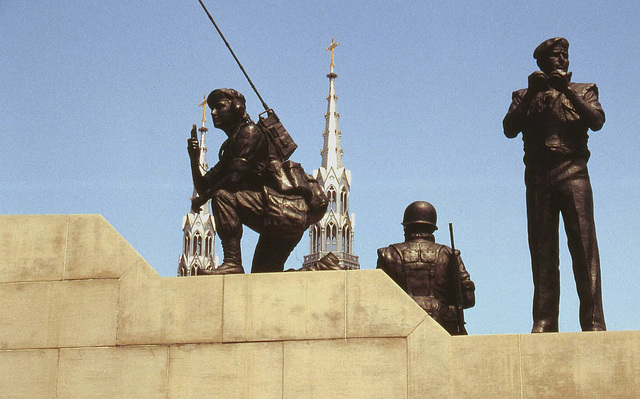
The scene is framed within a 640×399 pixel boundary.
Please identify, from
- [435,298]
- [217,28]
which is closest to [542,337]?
[435,298]

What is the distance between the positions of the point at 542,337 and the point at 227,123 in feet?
16.2

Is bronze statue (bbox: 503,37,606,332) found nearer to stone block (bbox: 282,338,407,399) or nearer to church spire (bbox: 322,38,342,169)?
stone block (bbox: 282,338,407,399)

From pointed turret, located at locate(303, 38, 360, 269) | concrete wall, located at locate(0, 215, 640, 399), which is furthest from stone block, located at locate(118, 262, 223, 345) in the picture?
pointed turret, located at locate(303, 38, 360, 269)

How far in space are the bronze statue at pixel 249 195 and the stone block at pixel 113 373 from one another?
64.1 inches

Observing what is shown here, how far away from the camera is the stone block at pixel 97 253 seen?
13.4m

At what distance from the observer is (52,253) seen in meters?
13.6

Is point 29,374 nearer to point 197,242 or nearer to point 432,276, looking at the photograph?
point 432,276

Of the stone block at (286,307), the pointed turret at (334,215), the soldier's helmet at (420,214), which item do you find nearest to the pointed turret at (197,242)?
the pointed turret at (334,215)

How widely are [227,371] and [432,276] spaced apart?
10.7ft

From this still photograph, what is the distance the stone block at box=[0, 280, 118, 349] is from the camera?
13.2 meters

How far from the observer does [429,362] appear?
40.5ft

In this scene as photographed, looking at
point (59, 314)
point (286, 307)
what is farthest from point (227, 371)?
point (59, 314)

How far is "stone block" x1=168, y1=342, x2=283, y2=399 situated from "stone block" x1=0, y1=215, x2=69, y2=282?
1.87 m

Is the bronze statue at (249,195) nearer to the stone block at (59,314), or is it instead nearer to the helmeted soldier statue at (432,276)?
the helmeted soldier statue at (432,276)
